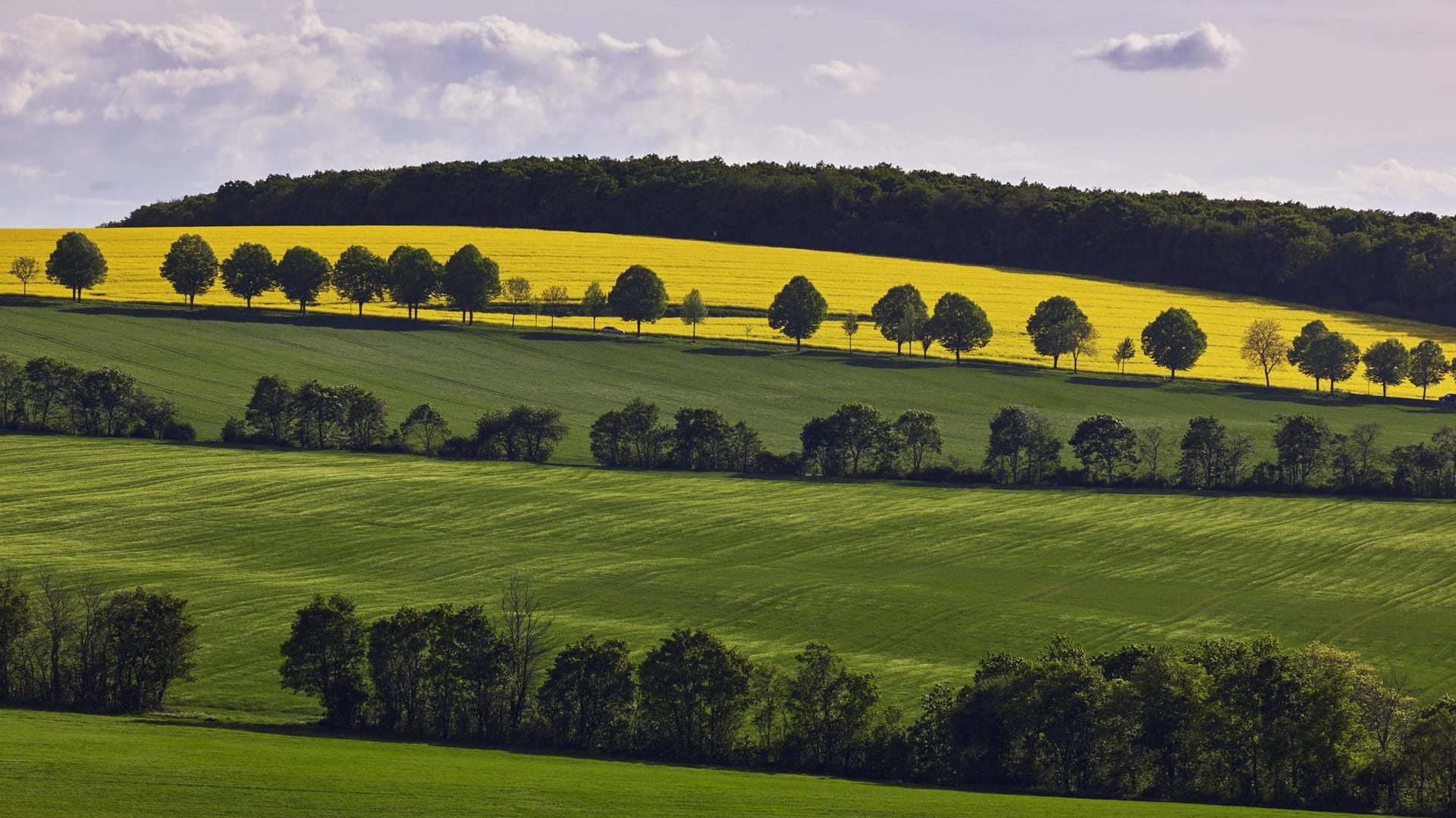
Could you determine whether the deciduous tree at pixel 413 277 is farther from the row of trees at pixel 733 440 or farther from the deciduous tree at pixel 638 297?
the row of trees at pixel 733 440

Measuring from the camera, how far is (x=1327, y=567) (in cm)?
9369

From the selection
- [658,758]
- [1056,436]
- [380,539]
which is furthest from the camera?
[1056,436]

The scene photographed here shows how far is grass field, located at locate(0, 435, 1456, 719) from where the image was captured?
78375 mm

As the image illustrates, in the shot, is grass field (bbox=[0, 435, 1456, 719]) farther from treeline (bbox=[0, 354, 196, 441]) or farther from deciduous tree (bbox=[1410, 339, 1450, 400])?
deciduous tree (bbox=[1410, 339, 1450, 400])

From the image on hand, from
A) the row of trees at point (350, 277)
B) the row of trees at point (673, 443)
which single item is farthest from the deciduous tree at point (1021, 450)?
the row of trees at point (350, 277)

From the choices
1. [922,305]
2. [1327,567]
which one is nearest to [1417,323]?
[922,305]

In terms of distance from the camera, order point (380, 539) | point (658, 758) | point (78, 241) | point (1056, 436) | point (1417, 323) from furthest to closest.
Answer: point (1417, 323), point (78, 241), point (1056, 436), point (380, 539), point (658, 758)

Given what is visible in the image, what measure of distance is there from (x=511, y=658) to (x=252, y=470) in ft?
152

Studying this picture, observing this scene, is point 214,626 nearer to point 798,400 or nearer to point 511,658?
point 511,658

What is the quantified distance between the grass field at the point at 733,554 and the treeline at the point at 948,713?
5.00 metres

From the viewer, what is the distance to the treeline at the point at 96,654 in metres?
64.4

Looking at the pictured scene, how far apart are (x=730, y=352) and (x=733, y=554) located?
212 ft

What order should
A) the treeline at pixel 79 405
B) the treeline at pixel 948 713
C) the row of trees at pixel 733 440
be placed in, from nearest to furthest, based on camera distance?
the treeline at pixel 948 713 < the treeline at pixel 79 405 < the row of trees at pixel 733 440

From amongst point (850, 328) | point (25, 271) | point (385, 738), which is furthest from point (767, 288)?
point (385, 738)
